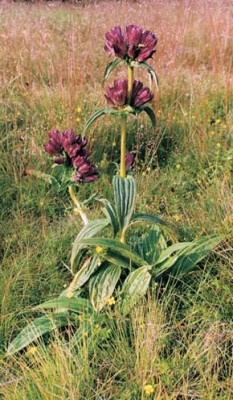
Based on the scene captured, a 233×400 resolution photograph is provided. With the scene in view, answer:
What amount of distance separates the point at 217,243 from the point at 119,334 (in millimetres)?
450

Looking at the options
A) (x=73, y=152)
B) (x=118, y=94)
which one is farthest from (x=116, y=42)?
(x=73, y=152)

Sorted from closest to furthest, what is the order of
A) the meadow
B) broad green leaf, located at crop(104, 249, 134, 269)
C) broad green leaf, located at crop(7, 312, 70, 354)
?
the meadow
broad green leaf, located at crop(7, 312, 70, 354)
broad green leaf, located at crop(104, 249, 134, 269)

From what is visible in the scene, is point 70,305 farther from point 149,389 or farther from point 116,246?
point 149,389

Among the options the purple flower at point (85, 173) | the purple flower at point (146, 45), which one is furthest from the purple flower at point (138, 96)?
the purple flower at point (85, 173)

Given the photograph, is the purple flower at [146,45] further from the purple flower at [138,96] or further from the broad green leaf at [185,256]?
the broad green leaf at [185,256]

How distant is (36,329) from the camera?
1611 millimetres

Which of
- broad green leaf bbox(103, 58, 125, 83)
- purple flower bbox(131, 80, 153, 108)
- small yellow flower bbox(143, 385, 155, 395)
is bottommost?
small yellow flower bbox(143, 385, 155, 395)

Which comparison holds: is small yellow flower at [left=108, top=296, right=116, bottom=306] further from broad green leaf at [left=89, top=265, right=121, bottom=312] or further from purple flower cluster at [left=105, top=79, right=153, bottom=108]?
purple flower cluster at [left=105, top=79, right=153, bottom=108]

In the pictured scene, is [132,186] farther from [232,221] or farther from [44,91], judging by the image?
[44,91]

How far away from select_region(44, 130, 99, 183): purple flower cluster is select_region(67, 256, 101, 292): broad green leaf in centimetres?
25

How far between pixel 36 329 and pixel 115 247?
33 cm

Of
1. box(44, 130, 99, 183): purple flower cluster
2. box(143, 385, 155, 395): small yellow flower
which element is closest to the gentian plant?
box(44, 130, 99, 183): purple flower cluster

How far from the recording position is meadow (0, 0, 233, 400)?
1.42m

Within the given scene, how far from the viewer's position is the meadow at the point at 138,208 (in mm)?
1425
